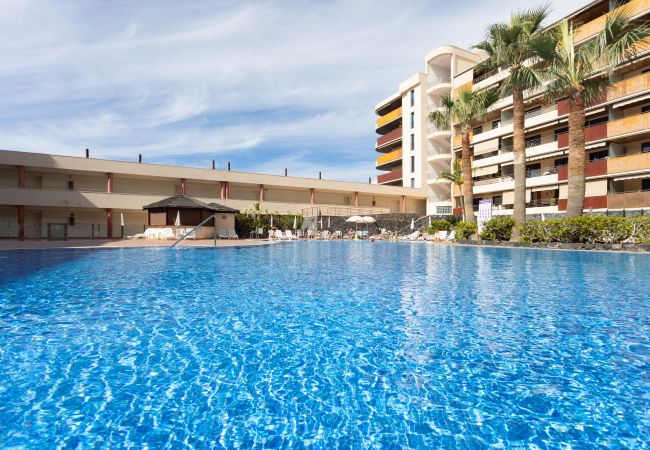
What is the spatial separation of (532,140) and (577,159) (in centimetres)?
1681

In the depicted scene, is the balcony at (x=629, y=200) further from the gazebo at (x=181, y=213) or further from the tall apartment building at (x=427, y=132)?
the gazebo at (x=181, y=213)

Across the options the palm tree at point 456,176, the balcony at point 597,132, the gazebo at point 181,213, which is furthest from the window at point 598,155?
the gazebo at point 181,213

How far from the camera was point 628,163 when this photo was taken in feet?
79.1

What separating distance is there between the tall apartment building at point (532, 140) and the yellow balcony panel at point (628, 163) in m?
0.06

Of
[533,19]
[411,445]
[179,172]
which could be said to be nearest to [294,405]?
[411,445]

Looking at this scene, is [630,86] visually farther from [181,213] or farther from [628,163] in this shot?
[181,213]

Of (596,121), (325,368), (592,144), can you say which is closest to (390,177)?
(596,121)

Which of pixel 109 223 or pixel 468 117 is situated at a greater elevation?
pixel 468 117

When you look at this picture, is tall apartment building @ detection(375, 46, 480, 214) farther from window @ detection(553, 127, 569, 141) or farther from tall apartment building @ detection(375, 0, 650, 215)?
window @ detection(553, 127, 569, 141)

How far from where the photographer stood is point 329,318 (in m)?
6.31

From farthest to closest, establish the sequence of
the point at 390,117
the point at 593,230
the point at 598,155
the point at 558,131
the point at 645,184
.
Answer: the point at 390,117, the point at 558,131, the point at 598,155, the point at 645,184, the point at 593,230

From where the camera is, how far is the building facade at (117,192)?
31.4 meters

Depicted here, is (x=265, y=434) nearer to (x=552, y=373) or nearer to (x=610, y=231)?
(x=552, y=373)

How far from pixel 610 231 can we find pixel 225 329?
19.1 m
